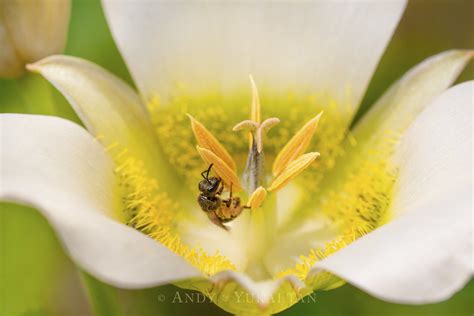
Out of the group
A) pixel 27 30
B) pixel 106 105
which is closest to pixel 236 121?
pixel 106 105

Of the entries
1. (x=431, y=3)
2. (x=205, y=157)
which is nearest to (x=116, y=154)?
(x=205, y=157)

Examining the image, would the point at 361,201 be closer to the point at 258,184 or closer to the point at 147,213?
the point at 258,184

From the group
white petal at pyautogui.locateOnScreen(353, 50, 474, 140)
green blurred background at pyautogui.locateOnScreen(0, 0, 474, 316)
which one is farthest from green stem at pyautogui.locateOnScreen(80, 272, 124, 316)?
white petal at pyautogui.locateOnScreen(353, 50, 474, 140)

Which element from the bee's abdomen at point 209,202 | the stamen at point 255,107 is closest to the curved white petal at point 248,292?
the bee's abdomen at point 209,202

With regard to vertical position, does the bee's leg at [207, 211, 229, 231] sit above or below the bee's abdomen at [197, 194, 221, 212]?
below

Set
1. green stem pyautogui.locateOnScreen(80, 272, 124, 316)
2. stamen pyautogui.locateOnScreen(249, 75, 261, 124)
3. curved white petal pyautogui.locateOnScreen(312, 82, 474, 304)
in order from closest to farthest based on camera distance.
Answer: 1. curved white petal pyautogui.locateOnScreen(312, 82, 474, 304)
2. green stem pyautogui.locateOnScreen(80, 272, 124, 316)
3. stamen pyautogui.locateOnScreen(249, 75, 261, 124)

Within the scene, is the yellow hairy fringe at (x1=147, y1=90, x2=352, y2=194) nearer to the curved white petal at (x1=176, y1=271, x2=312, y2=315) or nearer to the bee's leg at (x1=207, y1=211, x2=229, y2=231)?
the bee's leg at (x1=207, y1=211, x2=229, y2=231)

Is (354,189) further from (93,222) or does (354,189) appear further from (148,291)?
(93,222)
